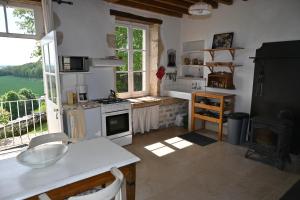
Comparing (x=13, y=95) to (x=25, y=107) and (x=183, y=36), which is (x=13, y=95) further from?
(x=183, y=36)

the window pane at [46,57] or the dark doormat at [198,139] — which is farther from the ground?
the window pane at [46,57]

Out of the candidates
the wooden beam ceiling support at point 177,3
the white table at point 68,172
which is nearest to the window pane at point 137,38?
the wooden beam ceiling support at point 177,3

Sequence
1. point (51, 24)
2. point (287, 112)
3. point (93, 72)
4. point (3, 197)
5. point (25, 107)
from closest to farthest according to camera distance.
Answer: point (3, 197) < point (51, 24) < point (287, 112) < point (93, 72) < point (25, 107)

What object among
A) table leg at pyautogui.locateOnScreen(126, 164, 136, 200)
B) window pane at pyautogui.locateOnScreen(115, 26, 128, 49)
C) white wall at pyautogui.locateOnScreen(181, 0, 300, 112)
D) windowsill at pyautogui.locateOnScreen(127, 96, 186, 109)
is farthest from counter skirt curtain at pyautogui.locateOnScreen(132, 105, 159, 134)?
table leg at pyautogui.locateOnScreen(126, 164, 136, 200)

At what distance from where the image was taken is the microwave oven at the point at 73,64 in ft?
10.2

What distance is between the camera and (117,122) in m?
3.51

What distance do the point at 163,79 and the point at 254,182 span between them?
2.99 meters

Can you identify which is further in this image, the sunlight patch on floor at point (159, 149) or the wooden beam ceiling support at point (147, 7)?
the wooden beam ceiling support at point (147, 7)

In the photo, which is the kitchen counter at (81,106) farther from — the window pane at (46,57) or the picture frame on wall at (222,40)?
the picture frame on wall at (222,40)

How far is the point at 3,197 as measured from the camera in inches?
41.1

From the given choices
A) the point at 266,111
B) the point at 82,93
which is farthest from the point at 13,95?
the point at 266,111

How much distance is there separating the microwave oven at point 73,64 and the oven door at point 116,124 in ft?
2.83

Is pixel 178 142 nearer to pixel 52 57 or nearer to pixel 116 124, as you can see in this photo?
pixel 116 124

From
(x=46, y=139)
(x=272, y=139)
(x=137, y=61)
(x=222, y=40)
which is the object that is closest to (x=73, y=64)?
(x=46, y=139)
